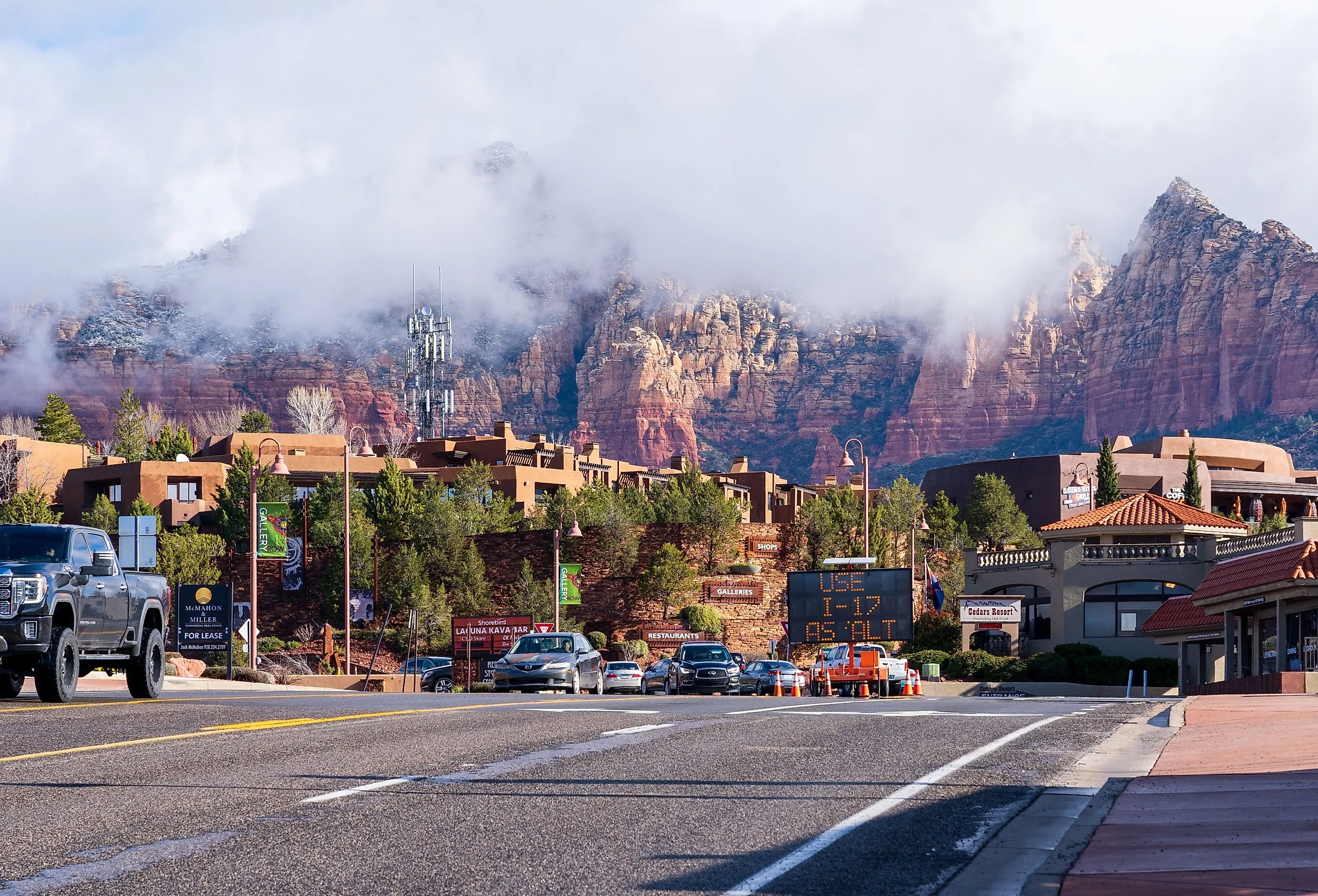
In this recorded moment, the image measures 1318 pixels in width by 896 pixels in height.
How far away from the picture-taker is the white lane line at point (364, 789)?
11.2 meters

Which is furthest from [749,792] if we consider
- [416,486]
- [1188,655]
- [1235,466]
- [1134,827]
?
[1235,466]

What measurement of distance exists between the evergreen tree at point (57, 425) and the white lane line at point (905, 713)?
457ft

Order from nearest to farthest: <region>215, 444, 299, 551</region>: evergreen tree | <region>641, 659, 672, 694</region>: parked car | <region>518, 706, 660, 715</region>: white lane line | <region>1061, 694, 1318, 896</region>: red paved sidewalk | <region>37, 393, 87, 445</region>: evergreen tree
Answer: <region>1061, 694, 1318, 896</region>: red paved sidewalk < <region>518, 706, 660, 715</region>: white lane line < <region>641, 659, 672, 694</region>: parked car < <region>215, 444, 299, 551</region>: evergreen tree < <region>37, 393, 87, 445</region>: evergreen tree

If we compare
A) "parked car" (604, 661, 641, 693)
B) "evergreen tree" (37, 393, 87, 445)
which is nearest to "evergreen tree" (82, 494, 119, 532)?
"evergreen tree" (37, 393, 87, 445)

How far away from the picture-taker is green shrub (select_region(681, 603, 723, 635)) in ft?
297

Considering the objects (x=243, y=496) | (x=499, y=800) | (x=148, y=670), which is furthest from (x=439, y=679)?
(x=499, y=800)

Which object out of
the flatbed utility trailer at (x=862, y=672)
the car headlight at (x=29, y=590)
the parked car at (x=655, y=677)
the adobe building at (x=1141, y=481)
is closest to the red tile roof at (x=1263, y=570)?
the flatbed utility trailer at (x=862, y=672)

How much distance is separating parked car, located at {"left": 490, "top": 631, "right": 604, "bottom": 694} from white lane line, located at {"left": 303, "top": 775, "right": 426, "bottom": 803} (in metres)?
22.9

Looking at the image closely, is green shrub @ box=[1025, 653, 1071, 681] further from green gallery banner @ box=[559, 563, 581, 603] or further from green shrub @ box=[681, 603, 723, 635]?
green gallery banner @ box=[559, 563, 581, 603]

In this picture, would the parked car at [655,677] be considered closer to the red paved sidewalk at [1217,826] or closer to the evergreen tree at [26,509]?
the red paved sidewalk at [1217,826]

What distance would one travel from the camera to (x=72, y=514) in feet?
397

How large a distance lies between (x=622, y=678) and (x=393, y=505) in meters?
54.3

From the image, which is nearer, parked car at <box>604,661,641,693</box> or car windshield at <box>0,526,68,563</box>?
car windshield at <box>0,526,68,563</box>

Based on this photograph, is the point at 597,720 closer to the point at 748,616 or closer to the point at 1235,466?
the point at 748,616
